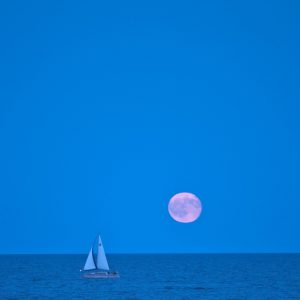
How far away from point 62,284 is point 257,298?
33674 mm

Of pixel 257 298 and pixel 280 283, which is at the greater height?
pixel 280 283

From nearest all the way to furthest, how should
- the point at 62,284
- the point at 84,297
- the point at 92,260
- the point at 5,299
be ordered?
the point at 5,299, the point at 84,297, the point at 62,284, the point at 92,260

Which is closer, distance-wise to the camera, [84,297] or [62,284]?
[84,297]

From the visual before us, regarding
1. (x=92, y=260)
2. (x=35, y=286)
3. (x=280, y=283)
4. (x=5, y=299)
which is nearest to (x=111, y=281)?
(x=92, y=260)

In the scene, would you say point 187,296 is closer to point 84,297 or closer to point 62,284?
Answer: point 84,297

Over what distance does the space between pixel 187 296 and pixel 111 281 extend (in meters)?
27.6

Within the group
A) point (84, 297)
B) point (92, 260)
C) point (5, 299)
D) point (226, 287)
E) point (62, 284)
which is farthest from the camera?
point (92, 260)

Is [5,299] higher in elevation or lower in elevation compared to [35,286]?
lower

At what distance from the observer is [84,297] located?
84.8 metres

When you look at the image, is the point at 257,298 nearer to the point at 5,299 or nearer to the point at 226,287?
the point at 226,287

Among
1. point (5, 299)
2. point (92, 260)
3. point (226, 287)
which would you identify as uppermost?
point (92, 260)

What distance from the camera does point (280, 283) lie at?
4304 inches

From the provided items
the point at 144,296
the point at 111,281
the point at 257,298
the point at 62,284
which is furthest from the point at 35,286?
the point at 257,298

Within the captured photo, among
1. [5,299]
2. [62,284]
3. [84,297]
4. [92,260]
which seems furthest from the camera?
[92,260]
